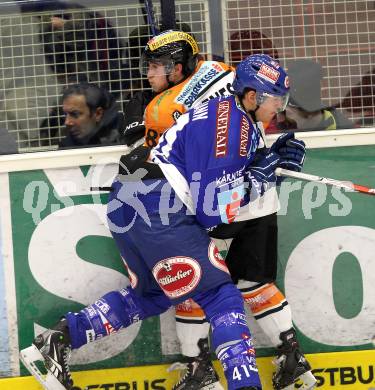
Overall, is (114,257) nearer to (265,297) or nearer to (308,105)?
(265,297)

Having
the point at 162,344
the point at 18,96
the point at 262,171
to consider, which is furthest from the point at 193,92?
the point at 162,344

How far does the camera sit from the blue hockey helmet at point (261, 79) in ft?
13.6

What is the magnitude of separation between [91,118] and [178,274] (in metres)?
0.95

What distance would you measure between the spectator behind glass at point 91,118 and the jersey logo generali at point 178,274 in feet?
2.50

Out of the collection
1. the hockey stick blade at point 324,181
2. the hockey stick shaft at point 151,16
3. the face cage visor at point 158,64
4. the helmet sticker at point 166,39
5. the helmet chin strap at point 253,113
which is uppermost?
the hockey stick shaft at point 151,16

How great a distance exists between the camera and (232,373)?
4047 mm

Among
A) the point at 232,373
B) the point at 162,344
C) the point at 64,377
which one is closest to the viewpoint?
the point at 232,373

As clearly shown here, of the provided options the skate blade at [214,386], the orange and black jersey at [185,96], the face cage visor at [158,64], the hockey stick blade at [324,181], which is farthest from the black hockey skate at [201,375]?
the face cage visor at [158,64]

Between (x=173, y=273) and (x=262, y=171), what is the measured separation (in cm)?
58

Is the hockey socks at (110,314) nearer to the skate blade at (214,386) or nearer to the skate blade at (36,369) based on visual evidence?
the skate blade at (36,369)

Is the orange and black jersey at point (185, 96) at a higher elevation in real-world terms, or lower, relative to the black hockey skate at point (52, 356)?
higher

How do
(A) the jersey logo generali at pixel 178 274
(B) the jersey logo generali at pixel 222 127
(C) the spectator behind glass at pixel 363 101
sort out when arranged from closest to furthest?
(B) the jersey logo generali at pixel 222 127 → (A) the jersey logo generali at pixel 178 274 → (C) the spectator behind glass at pixel 363 101

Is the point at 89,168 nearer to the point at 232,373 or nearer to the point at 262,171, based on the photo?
the point at 262,171

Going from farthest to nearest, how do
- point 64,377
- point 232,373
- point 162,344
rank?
point 162,344 → point 64,377 → point 232,373
